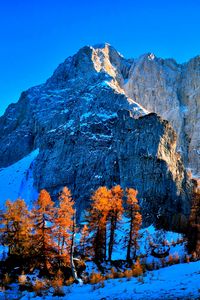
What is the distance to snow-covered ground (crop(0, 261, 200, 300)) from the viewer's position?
13.6 m

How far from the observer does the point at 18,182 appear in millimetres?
129625

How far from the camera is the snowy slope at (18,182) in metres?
118

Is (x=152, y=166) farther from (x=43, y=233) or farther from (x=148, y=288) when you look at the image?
(x=148, y=288)

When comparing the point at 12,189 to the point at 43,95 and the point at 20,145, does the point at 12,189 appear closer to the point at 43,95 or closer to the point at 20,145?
the point at 20,145

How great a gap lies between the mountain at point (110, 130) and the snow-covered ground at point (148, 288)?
65.2 m

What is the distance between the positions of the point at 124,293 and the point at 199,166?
136344 millimetres

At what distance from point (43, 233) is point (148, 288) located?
53.6 feet

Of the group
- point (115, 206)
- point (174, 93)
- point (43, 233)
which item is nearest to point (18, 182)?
point (174, 93)

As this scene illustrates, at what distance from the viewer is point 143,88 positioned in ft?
587

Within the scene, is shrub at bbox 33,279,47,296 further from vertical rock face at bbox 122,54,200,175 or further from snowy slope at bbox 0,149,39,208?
vertical rock face at bbox 122,54,200,175

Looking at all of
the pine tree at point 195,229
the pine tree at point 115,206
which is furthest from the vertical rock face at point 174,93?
the pine tree at point 115,206

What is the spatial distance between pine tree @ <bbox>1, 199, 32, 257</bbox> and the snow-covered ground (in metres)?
10.9

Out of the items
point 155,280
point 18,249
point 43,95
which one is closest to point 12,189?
point 43,95

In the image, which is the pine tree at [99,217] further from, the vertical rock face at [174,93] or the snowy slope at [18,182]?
the vertical rock face at [174,93]
